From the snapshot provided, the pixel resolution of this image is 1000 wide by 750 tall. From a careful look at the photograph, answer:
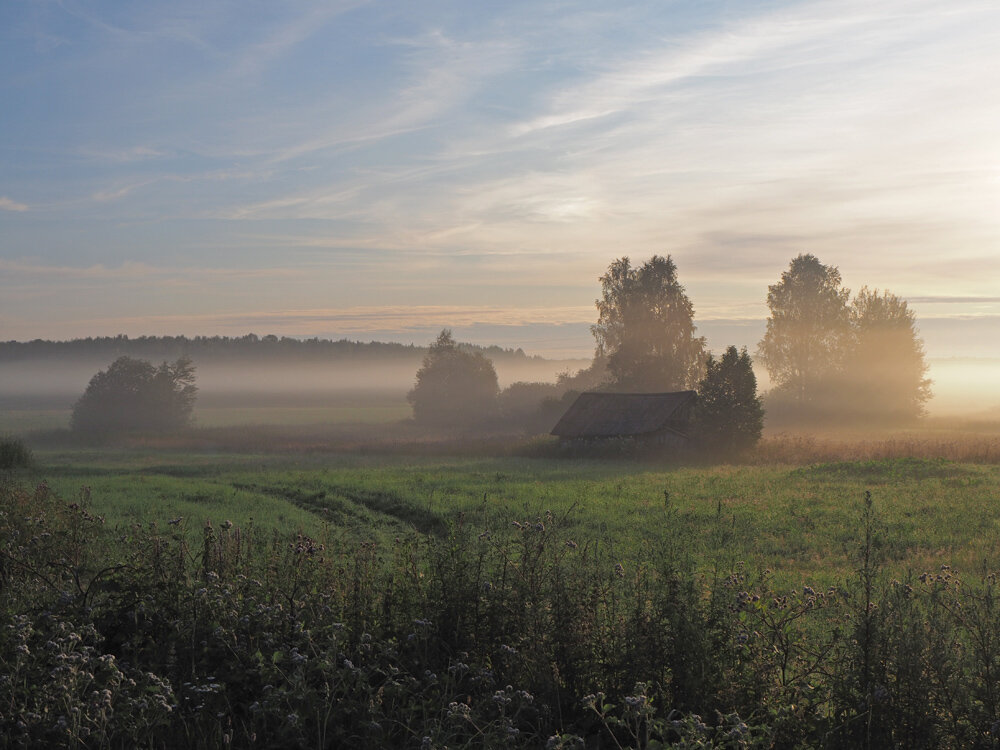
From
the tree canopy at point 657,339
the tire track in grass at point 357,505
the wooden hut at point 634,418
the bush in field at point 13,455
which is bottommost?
the tire track in grass at point 357,505

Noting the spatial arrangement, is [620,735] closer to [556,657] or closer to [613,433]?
[556,657]

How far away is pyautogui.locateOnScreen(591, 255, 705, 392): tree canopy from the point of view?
64.6m

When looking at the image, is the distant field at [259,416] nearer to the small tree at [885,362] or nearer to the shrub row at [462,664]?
the small tree at [885,362]

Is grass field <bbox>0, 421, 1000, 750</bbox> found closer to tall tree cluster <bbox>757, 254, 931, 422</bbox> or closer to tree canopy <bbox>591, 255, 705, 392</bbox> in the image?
tree canopy <bbox>591, 255, 705, 392</bbox>

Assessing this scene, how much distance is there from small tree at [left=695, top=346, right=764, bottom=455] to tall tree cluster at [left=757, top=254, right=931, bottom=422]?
2868 centimetres

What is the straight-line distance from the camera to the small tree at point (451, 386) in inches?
3228

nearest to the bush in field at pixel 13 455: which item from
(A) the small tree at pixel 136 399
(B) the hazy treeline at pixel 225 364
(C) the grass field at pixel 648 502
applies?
(C) the grass field at pixel 648 502

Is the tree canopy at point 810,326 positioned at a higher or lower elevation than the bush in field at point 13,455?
higher

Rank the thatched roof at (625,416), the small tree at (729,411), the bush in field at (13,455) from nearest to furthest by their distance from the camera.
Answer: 1. the bush in field at (13,455)
2. the small tree at (729,411)
3. the thatched roof at (625,416)

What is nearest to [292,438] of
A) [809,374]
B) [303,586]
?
[809,374]

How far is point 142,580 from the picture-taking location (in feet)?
24.8

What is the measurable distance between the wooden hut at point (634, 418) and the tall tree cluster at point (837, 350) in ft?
93.3

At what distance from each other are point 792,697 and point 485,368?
7920 cm

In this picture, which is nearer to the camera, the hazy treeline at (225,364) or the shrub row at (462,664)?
the shrub row at (462,664)
